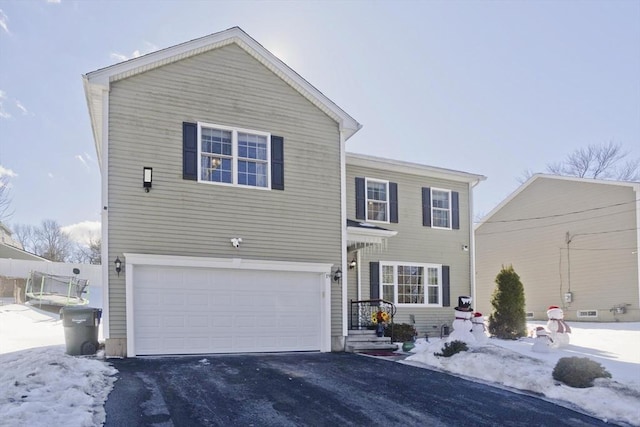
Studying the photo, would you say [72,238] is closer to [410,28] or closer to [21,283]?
[21,283]

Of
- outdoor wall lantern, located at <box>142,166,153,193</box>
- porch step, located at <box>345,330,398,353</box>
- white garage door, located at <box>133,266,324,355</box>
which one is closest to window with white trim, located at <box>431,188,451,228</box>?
porch step, located at <box>345,330,398,353</box>

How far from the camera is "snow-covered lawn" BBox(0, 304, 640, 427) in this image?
558 cm

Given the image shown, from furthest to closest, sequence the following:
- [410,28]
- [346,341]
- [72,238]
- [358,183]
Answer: [72,238] → [358,183] → [410,28] → [346,341]

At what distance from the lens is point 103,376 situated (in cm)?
757

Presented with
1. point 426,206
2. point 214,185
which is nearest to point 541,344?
point 426,206

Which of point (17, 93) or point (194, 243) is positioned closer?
point (194, 243)

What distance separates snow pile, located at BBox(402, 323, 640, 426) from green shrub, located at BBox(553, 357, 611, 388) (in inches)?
4.6

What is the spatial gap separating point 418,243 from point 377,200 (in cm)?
188

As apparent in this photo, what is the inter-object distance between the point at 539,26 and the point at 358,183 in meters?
7.23

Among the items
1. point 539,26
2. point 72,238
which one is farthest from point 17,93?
point 72,238

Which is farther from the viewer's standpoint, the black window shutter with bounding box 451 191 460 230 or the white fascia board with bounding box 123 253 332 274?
the black window shutter with bounding box 451 191 460 230

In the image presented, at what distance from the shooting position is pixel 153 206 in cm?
1019

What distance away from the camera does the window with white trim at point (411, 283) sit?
14.9 metres

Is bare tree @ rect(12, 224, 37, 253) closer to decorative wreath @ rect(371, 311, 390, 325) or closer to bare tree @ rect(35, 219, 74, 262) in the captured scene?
bare tree @ rect(35, 219, 74, 262)
